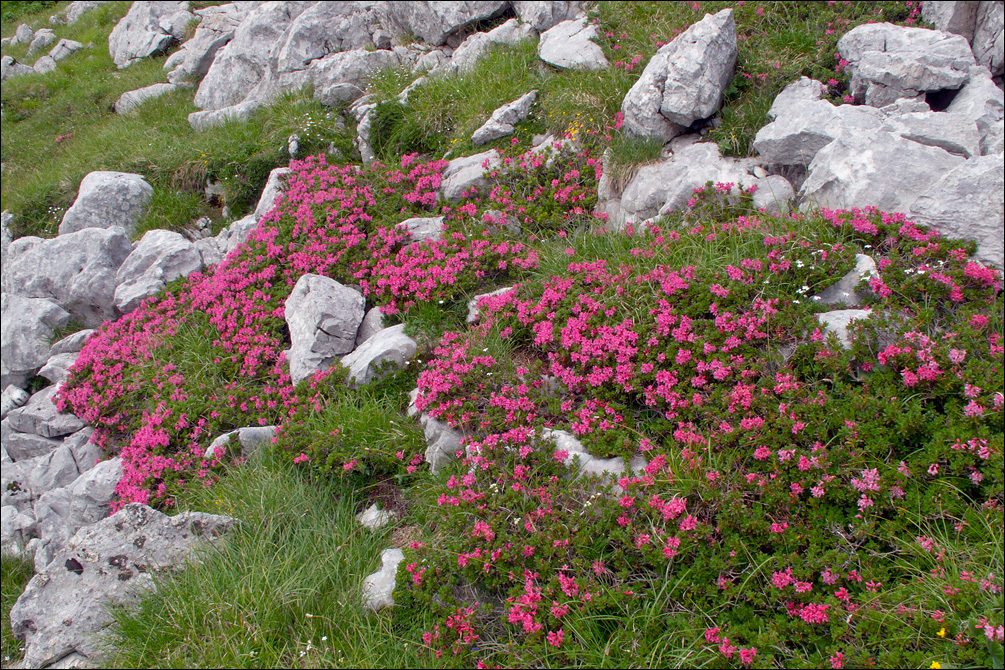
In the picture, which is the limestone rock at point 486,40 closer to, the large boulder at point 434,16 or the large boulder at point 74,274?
the large boulder at point 434,16

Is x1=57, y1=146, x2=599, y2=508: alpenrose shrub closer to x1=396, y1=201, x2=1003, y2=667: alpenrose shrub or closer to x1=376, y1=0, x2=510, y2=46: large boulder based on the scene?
x1=396, y1=201, x2=1003, y2=667: alpenrose shrub

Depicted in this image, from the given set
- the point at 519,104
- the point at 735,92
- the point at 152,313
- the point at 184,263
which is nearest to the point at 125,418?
the point at 152,313

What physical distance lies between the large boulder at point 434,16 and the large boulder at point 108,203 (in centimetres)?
580

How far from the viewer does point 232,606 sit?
4.14 metres

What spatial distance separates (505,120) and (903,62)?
480 cm

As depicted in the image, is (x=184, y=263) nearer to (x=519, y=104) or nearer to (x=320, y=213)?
(x=320, y=213)

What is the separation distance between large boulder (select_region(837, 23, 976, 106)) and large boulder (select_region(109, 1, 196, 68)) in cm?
1783

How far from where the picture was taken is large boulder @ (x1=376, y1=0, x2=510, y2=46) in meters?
11.5

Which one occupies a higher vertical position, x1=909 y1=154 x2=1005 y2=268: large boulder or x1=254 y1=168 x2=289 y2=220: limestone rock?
x1=909 y1=154 x2=1005 y2=268: large boulder

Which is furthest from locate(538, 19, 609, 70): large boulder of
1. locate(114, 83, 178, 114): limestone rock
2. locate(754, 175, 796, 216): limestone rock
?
locate(114, 83, 178, 114): limestone rock

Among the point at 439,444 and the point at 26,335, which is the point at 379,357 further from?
the point at 26,335

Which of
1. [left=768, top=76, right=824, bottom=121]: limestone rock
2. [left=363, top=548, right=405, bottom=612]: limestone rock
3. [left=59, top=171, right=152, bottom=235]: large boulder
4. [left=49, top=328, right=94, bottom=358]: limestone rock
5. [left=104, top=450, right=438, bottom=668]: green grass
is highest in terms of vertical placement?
[left=768, top=76, right=824, bottom=121]: limestone rock

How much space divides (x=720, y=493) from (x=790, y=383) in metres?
0.95

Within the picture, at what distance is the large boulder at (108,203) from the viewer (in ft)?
34.9
